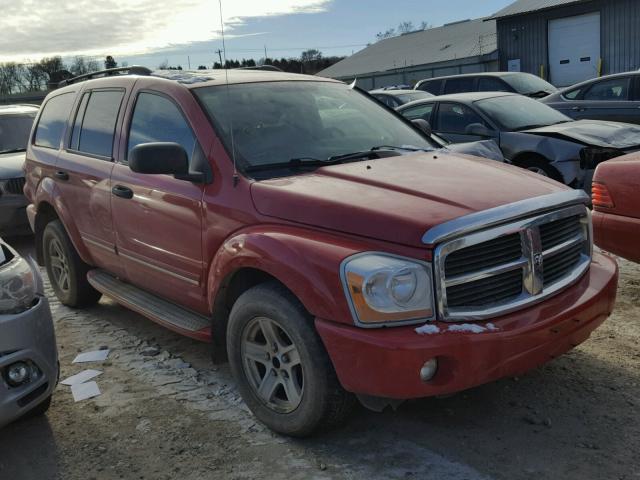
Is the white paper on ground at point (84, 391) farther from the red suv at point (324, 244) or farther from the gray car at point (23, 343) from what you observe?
the red suv at point (324, 244)

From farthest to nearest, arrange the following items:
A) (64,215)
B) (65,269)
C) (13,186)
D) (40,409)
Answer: (13,186) → (65,269) → (64,215) → (40,409)

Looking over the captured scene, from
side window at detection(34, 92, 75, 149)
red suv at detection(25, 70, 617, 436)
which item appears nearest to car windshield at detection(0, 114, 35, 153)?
side window at detection(34, 92, 75, 149)

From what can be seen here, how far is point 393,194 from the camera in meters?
3.10

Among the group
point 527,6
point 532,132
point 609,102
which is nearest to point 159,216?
point 532,132

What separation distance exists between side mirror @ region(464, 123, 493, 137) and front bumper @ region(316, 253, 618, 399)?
538 cm

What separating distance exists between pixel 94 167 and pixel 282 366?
2341 mm

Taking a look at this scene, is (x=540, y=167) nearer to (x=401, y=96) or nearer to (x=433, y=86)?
(x=433, y=86)

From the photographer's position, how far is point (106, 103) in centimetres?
480

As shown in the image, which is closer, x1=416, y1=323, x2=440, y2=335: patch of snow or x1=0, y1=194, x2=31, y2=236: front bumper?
x1=416, y1=323, x2=440, y2=335: patch of snow

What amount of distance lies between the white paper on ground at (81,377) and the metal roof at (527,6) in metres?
28.4

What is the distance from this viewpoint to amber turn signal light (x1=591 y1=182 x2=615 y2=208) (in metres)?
4.46

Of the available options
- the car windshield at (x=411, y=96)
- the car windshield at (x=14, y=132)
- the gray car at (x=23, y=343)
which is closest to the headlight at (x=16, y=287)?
the gray car at (x=23, y=343)

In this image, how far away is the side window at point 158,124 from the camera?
3.90m

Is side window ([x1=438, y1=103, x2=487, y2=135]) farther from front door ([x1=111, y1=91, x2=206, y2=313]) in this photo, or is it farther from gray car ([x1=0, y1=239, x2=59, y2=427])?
gray car ([x1=0, y1=239, x2=59, y2=427])
